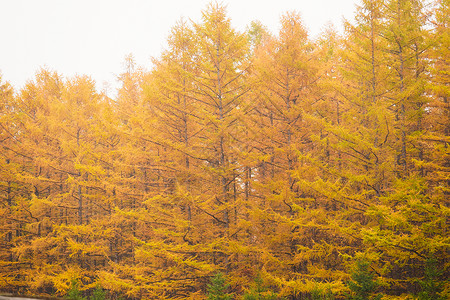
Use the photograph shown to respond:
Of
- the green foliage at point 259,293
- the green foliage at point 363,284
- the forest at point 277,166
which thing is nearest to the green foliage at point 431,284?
the forest at point 277,166

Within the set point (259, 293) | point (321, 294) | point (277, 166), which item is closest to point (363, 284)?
point (321, 294)

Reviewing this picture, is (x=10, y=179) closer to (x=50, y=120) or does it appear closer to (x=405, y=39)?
(x=50, y=120)

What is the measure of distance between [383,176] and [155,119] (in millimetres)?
9404

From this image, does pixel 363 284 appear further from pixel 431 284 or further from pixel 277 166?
pixel 277 166

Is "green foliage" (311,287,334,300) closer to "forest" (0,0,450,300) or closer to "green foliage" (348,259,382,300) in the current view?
"forest" (0,0,450,300)

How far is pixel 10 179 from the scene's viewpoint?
18.4 meters

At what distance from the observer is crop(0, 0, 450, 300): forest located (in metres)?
10.8

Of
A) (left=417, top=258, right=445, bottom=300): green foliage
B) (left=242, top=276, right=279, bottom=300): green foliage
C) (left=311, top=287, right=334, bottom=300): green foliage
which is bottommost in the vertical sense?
(left=242, top=276, right=279, bottom=300): green foliage

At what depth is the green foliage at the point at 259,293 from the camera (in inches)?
436

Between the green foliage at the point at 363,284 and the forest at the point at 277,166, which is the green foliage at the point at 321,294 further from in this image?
the green foliage at the point at 363,284

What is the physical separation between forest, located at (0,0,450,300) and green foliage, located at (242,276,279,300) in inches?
1.9

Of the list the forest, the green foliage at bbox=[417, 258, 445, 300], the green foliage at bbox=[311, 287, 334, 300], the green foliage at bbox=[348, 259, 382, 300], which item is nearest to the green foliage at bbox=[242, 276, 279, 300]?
the forest

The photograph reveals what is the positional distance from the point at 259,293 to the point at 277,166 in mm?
5006

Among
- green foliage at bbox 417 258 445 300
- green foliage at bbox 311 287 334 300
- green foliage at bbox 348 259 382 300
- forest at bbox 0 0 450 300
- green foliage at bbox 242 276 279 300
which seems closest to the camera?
green foliage at bbox 417 258 445 300
